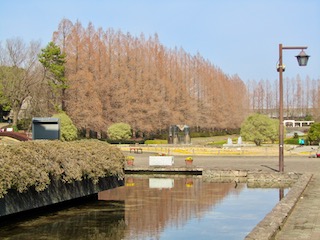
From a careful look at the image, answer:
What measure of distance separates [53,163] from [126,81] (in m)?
62.0

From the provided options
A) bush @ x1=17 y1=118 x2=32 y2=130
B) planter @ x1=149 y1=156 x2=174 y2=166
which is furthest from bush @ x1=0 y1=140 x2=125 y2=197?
bush @ x1=17 y1=118 x2=32 y2=130

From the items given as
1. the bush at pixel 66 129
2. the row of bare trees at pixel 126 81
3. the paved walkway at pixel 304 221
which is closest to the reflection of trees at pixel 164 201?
the paved walkway at pixel 304 221

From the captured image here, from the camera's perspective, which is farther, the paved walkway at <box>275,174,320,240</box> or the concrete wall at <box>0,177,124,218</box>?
the concrete wall at <box>0,177,124,218</box>

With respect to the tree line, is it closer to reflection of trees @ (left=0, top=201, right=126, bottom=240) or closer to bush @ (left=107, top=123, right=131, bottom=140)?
bush @ (left=107, top=123, right=131, bottom=140)

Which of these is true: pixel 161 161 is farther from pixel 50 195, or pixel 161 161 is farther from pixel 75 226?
pixel 75 226

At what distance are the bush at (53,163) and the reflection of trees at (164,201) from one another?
1.43 meters

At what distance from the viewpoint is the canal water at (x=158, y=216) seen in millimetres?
12891

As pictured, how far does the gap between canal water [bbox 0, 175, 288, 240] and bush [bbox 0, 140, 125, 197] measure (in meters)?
0.97

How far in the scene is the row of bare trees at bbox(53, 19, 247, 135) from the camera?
70.0 m

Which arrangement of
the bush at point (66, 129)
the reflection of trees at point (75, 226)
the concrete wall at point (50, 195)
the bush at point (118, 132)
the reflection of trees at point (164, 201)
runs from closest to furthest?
the reflection of trees at point (75, 226)
the concrete wall at point (50, 195)
the reflection of trees at point (164, 201)
the bush at point (66, 129)
the bush at point (118, 132)

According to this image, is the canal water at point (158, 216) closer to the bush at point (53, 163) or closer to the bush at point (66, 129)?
the bush at point (53, 163)

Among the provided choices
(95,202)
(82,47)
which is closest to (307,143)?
(82,47)

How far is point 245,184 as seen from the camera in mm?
23891

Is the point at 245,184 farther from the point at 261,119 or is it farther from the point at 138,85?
the point at 138,85
